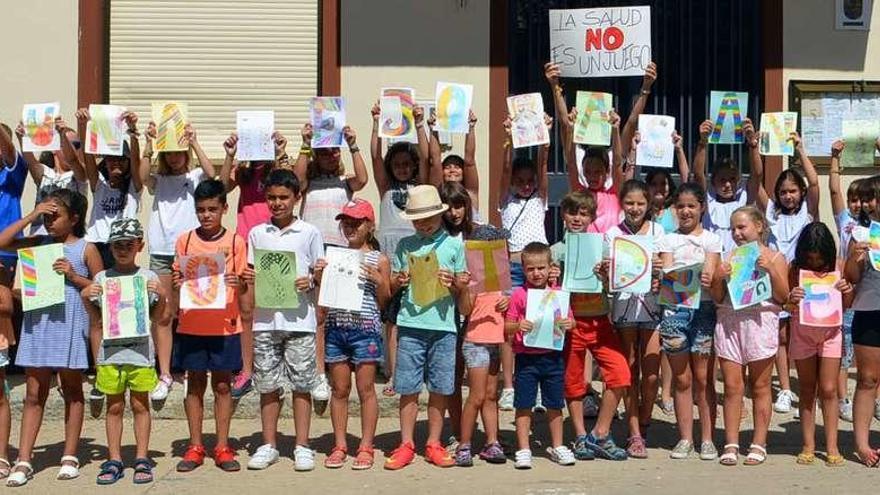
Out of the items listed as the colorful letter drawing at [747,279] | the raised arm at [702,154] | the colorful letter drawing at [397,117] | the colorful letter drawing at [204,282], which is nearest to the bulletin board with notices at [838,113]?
the raised arm at [702,154]

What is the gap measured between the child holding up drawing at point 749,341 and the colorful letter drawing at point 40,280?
3.61 metres

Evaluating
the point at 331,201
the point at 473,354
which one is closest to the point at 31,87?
the point at 331,201

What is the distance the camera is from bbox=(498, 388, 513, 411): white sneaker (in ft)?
26.4

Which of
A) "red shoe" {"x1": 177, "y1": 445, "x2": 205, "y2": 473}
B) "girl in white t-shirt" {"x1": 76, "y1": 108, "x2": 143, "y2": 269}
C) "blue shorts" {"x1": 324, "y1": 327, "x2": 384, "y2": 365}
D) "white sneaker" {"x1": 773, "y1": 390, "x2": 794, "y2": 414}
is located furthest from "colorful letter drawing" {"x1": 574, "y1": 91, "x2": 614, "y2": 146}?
"red shoe" {"x1": 177, "y1": 445, "x2": 205, "y2": 473}

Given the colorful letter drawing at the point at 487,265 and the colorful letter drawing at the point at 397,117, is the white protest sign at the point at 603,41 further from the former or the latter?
the colorful letter drawing at the point at 487,265

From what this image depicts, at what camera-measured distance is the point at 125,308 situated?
661 cm

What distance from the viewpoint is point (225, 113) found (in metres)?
9.23

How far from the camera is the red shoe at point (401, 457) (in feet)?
22.5

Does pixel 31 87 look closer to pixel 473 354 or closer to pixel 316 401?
pixel 316 401

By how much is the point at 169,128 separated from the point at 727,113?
361cm

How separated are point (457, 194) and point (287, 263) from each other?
106 cm

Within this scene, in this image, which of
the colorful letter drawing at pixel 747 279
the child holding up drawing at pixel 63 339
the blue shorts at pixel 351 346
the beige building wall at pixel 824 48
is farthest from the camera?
the beige building wall at pixel 824 48

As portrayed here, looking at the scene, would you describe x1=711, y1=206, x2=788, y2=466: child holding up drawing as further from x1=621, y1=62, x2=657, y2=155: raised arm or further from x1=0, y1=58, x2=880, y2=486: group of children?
x1=621, y1=62, x2=657, y2=155: raised arm

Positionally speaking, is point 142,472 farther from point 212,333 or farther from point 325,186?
point 325,186
